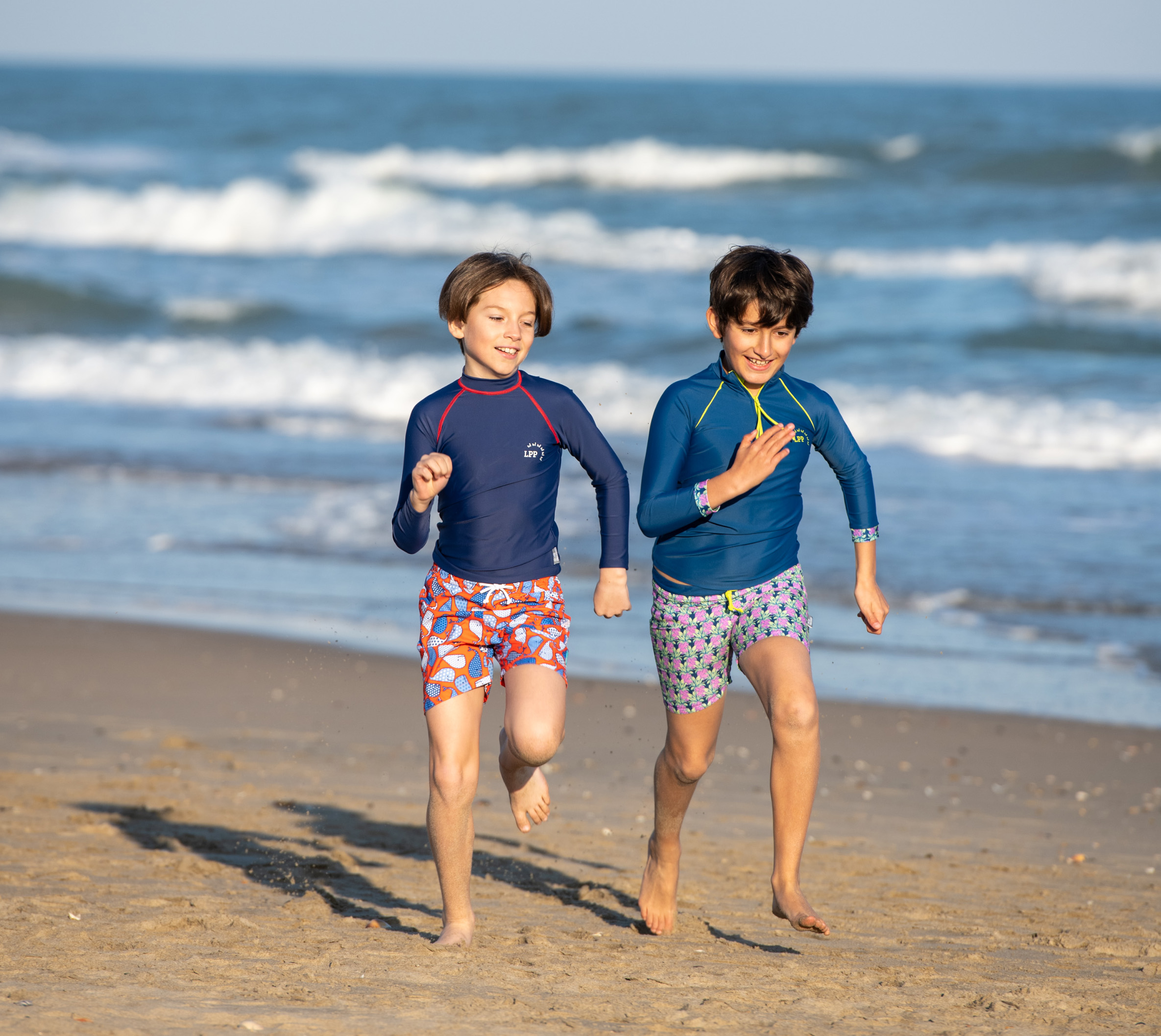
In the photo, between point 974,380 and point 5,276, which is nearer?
point 974,380

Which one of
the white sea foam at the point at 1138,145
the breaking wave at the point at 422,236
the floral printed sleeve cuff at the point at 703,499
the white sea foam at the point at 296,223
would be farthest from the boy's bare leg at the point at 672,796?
the white sea foam at the point at 1138,145

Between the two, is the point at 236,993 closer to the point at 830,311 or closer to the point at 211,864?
the point at 211,864

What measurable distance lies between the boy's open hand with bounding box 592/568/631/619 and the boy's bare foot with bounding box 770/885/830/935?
0.89 meters

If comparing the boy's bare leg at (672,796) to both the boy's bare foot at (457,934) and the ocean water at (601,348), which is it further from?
the ocean water at (601,348)

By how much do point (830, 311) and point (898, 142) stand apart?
676 inches

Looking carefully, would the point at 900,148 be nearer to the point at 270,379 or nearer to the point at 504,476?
the point at 270,379

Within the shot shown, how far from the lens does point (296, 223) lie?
30.7m

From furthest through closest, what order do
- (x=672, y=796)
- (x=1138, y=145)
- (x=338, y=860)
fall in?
1. (x=1138, y=145)
2. (x=338, y=860)
3. (x=672, y=796)

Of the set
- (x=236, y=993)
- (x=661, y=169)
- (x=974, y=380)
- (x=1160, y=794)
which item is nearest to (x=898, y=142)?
(x=661, y=169)

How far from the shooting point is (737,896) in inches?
175

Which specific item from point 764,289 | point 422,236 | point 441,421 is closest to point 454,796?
point 441,421

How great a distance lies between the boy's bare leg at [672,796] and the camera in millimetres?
3936

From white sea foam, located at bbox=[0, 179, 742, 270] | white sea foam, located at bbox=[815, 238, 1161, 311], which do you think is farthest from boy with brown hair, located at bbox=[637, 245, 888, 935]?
white sea foam, located at bbox=[0, 179, 742, 270]

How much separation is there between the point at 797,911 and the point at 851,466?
1.24 m
